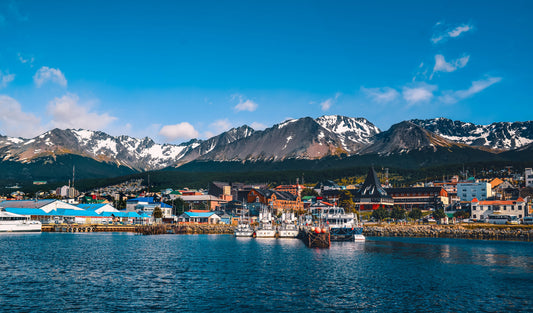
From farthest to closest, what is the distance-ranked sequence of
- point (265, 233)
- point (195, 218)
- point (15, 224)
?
1. point (195, 218)
2. point (15, 224)
3. point (265, 233)

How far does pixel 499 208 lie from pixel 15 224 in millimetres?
178585

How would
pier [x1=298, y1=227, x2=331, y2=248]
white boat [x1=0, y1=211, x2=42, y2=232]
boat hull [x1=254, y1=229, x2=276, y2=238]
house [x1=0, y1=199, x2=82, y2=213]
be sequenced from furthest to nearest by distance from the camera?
house [x1=0, y1=199, x2=82, y2=213] → white boat [x1=0, y1=211, x2=42, y2=232] → boat hull [x1=254, y1=229, x2=276, y2=238] → pier [x1=298, y1=227, x2=331, y2=248]

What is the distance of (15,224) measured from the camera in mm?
148625

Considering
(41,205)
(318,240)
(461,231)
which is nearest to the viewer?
(318,240)

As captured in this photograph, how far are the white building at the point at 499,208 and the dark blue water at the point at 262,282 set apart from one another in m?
107

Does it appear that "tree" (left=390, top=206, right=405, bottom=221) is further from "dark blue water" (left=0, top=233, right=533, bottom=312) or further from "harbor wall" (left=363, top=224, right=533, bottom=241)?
"dark blue water" (left=0, top=233, right=533, bottom=312)

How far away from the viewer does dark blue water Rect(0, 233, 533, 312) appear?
41.1m

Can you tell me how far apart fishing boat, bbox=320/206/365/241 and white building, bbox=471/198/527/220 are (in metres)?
79.3

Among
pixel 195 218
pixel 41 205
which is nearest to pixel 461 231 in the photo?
pixel 195 218

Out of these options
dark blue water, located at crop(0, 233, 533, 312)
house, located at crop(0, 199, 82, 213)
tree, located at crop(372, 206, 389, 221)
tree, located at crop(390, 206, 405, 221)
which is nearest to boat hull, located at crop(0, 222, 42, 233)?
house, located at crop(0, 199, 82, 213)

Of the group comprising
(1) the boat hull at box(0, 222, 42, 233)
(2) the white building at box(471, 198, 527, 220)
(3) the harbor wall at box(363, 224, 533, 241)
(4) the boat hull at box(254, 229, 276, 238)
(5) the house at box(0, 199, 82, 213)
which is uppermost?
(5) the house at box(0, 199, 82, 213)

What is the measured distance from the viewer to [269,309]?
39.5 m

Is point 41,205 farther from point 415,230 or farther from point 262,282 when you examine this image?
point 262,282

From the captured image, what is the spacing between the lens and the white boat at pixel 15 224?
481 ft
